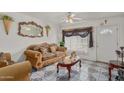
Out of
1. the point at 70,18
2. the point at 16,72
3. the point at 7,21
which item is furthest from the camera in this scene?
the point at 70,18

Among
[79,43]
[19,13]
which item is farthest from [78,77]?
[19,13]

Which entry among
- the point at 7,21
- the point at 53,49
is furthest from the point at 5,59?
the point at 53,49

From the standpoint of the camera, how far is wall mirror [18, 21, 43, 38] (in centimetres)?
161

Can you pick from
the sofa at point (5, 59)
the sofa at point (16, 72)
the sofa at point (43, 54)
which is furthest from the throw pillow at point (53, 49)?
the sofa at point (5, 59)

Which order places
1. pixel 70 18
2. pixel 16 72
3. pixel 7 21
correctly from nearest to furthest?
pixel 16 72 < pixel 7 21 < pixel 70 18

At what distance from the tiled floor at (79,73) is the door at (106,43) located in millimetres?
116

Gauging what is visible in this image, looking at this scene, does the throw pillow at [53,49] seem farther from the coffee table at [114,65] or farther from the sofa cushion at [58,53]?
the coffee table at [114,65]

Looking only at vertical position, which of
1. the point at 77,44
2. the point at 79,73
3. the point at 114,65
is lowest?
the point at 79,73

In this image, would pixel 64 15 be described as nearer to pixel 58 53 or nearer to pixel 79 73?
pixel 58 53

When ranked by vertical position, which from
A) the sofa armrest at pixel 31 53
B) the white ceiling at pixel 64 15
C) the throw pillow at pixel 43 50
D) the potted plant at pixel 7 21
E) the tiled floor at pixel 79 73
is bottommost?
the tiled floor at pixel 79 73

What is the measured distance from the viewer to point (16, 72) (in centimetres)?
141

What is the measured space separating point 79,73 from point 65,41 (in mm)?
457

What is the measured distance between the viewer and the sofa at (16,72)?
137 centimetres
